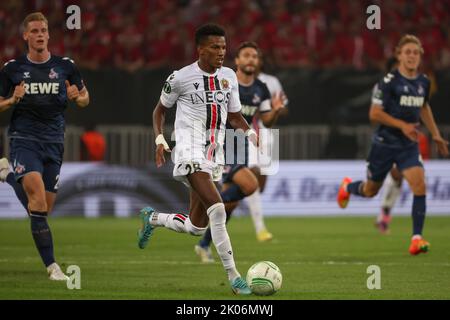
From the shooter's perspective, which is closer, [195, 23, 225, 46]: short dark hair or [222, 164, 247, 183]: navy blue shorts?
[195, 23, 225, 46]: short dark hair

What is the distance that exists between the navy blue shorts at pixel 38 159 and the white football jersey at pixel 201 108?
69.2 inches

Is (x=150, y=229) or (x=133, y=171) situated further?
(x=133, y=171)

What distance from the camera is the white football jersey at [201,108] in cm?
1002

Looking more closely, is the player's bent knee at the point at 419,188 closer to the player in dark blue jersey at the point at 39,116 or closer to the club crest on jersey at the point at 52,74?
the player in dark blue jersey at the point at 39,116

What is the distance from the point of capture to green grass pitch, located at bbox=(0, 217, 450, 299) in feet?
32.3

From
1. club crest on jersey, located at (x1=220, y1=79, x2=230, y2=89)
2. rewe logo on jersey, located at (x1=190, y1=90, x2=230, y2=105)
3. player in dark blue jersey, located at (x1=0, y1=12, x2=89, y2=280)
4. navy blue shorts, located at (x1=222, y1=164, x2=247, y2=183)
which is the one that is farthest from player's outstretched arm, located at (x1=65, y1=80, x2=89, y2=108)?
navy blue shorts, located at (x1=222, y1=164, x2=247, y2=183)

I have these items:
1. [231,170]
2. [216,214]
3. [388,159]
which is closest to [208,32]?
[216,214]

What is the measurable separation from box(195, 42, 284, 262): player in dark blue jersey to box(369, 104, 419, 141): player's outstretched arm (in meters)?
1.36

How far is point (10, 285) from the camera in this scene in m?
10.3

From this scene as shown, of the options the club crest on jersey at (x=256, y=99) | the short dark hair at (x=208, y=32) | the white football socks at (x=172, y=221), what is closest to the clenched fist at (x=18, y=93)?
the white football socks at (x=172, y=221)

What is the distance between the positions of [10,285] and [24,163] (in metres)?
1.34

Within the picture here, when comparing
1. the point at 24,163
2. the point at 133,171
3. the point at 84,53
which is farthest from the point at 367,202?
the point at 24,163

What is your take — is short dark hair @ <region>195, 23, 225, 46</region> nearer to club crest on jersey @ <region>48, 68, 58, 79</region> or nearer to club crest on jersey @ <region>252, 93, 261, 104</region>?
club crest on jersey @ <region>48, 68, 58, 79</region>
